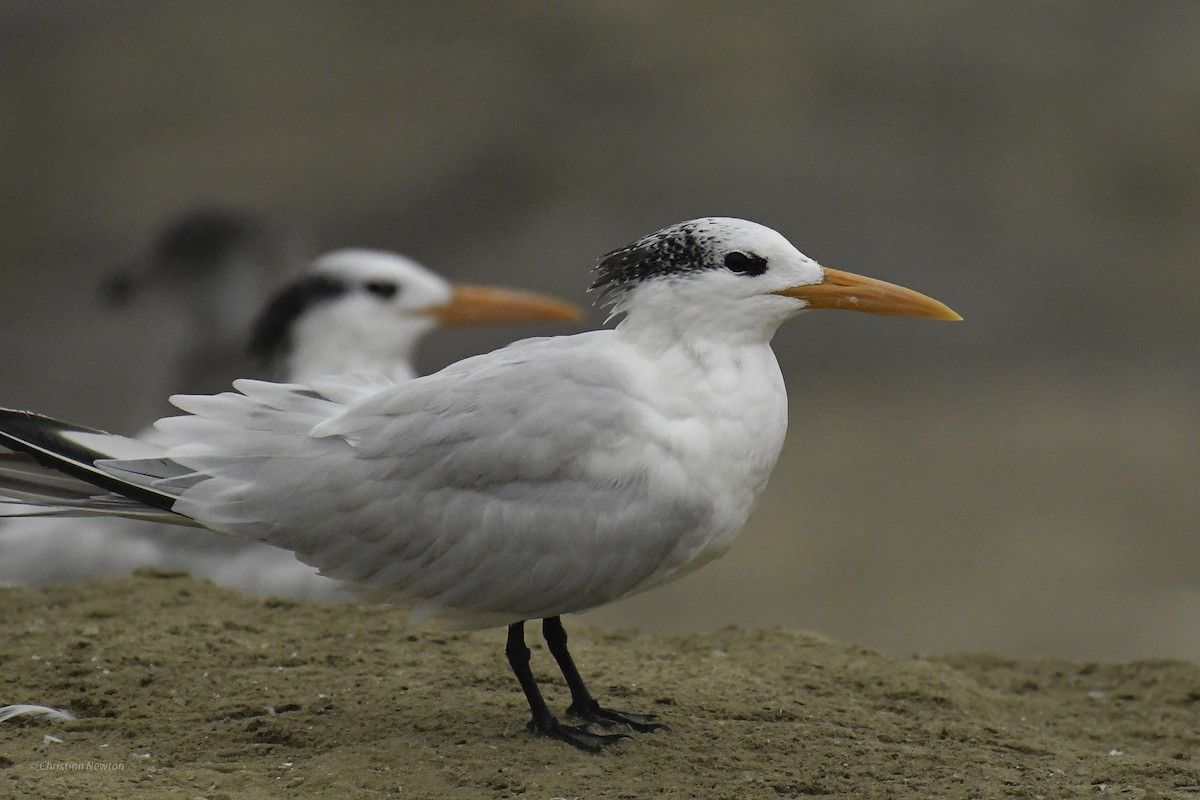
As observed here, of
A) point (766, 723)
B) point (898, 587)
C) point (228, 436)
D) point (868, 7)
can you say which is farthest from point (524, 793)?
point (868, 7)

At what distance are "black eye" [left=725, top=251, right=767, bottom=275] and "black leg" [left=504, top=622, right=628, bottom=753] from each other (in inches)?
46.9

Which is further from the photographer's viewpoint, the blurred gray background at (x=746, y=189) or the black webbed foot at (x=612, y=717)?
the blurred gray background at (x=746, y=189)

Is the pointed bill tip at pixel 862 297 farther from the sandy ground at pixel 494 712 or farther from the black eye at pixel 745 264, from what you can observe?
the sandy ground at pixel 494 712

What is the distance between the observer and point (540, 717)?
4.15 m

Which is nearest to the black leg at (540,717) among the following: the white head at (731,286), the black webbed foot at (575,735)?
the black webbed foot at (575,735)

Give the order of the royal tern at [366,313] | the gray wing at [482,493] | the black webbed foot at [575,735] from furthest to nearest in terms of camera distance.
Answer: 1. the royal tern at [366,313]
2. the black webbed foot at [575,735]
3. the gray wing at [482,493]

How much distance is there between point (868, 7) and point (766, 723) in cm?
1244

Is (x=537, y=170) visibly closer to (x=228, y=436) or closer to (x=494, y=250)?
(x=494, y=250)

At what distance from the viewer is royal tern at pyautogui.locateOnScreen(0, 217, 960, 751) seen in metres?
3.96

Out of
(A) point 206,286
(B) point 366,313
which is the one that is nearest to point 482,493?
(B) point 366,313

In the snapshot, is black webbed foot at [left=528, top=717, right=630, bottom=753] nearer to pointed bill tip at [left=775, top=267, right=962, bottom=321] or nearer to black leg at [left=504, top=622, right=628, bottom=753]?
black leg at [left=504, top=622, right=628, bottom=753]

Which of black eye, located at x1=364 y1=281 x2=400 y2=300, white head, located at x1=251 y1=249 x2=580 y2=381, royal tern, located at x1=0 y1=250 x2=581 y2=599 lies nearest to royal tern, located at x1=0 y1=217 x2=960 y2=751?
royal tern, located at x1=0 y1=250 x2=581 y2=599

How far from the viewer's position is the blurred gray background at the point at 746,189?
12.0m

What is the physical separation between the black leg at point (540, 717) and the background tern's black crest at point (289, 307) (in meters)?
4.40
